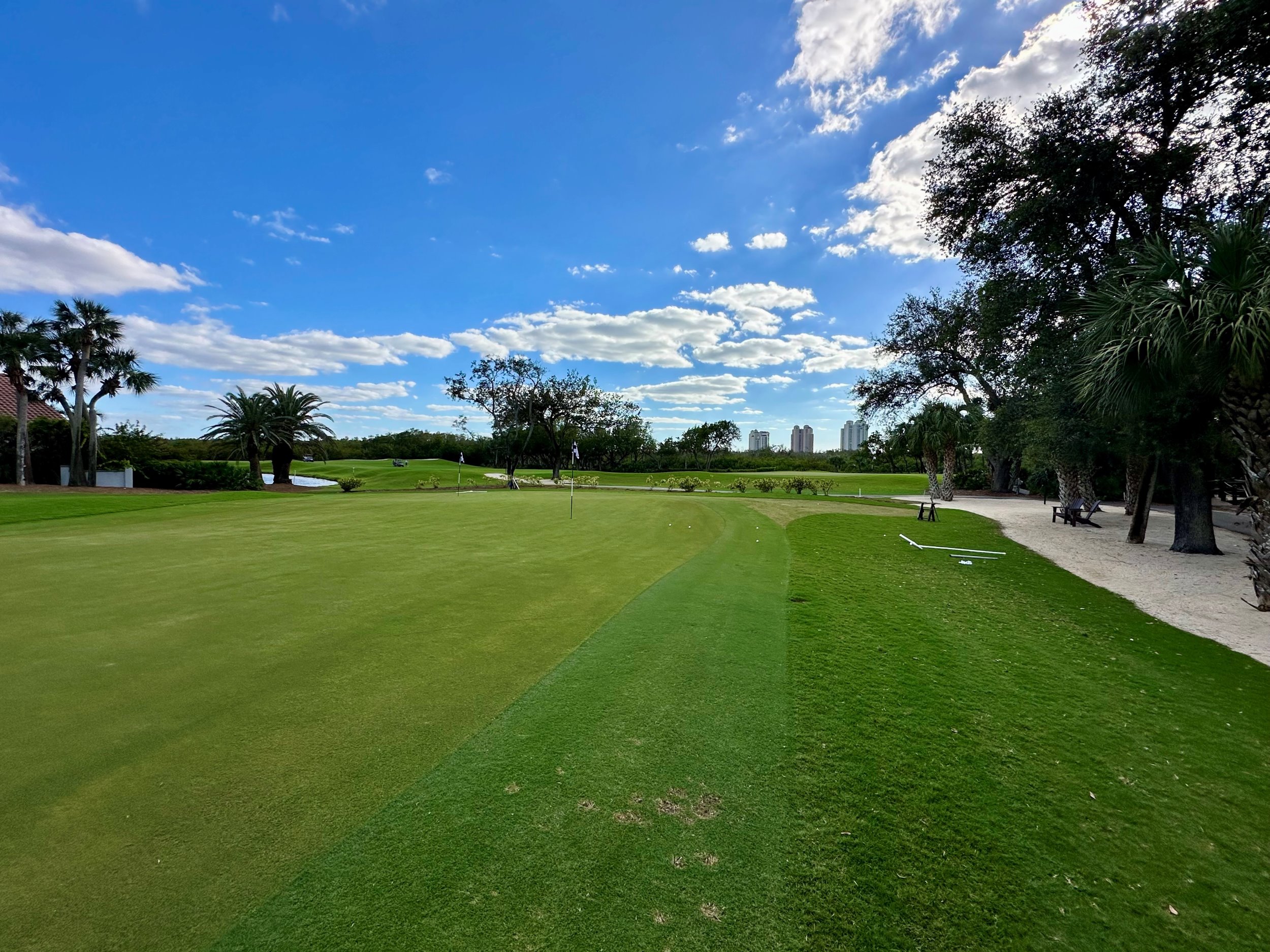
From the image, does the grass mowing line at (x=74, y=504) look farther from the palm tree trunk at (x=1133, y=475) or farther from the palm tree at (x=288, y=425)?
the palm tree trunk at (x=1133, y=475)

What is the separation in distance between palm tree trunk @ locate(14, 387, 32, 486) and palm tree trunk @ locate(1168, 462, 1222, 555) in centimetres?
4377

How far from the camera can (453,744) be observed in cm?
324

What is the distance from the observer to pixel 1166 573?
1018cm

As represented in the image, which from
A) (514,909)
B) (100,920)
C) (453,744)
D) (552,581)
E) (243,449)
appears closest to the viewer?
(100,920)

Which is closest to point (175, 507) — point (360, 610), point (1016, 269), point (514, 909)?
point (360, 610)

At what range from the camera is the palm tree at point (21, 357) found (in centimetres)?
2303

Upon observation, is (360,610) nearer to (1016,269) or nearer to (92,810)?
(92,810)

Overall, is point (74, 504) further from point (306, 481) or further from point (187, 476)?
point (306, 481)

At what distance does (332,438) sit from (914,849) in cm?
3858

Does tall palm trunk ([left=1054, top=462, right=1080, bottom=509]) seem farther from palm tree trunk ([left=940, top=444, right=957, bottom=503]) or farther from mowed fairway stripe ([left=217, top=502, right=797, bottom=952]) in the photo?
mowed fairway stripe ([left=217, top=502, right=797, bottom=952])

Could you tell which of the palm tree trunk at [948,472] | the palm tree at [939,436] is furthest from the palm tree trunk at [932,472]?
the palm tree trunk at [948,472]

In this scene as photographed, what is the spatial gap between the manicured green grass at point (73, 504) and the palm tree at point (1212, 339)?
24416 mm

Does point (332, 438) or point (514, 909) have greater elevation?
point (332, 438)

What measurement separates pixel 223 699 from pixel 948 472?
33.2 m
